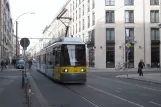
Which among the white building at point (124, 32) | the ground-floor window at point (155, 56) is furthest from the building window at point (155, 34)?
the ground-floor window at point (155, 56)

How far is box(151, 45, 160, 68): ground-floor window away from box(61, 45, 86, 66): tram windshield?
36496 mm

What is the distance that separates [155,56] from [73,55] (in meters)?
37.4

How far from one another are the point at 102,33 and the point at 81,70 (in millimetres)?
34705

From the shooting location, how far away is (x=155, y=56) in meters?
56.6

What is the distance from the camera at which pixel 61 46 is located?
861 inches

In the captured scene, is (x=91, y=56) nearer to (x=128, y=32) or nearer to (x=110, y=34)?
(x=110, y=34)

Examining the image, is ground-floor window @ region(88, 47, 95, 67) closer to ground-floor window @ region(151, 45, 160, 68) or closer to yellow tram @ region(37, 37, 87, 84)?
ground-floor window @ region(151, 45, 160, 68)

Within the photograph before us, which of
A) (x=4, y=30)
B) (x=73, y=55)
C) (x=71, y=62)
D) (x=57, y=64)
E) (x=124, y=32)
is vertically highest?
(x=4, y=30)

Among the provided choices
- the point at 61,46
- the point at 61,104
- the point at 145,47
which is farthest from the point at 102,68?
the point at 61,104

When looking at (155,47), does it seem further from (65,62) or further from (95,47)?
(65,62)

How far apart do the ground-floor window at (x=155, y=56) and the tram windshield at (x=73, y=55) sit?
3650 cm

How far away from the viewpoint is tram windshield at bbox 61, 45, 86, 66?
70.6 ft

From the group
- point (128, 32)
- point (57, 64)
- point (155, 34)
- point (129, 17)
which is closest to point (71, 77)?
point (57, 64)

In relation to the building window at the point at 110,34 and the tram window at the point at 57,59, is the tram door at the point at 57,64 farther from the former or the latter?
the building window at the point at 110,34
